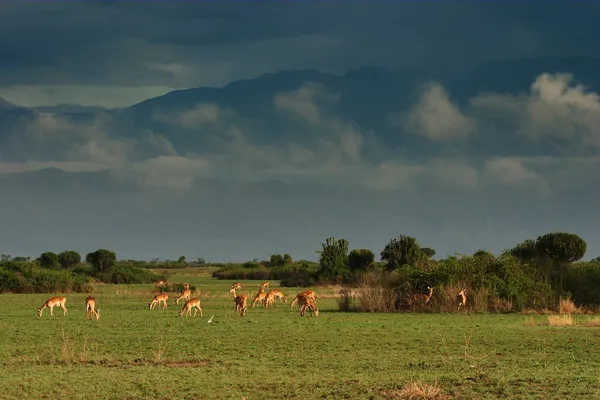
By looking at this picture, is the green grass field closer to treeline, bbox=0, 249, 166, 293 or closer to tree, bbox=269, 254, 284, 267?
treeline, bbox=0, 249, 166, 293

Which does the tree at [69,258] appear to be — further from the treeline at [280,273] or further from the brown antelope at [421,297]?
the brown antelope at [421,297]

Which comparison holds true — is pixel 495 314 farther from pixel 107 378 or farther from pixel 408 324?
pixel 107 378

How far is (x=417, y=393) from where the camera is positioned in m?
14.6

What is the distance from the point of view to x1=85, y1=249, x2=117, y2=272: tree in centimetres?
9925

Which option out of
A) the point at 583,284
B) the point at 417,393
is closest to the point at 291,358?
the point at 417,393

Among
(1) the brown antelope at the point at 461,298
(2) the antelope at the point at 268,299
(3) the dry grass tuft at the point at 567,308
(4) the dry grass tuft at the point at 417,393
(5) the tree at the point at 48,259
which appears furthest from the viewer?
(5) the tree at the point at 48,259

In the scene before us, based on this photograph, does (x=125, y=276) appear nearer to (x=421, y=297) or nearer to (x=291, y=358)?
(x=421, y=297)

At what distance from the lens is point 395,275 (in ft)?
150

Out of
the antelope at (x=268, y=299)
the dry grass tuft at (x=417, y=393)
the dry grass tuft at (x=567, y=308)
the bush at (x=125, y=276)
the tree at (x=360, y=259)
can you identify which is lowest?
the dry grass tuft at (x=417, y=393)

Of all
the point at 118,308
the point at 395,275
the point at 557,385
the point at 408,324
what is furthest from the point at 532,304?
the point at 557,385

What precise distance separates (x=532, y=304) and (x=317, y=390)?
97.7 ft

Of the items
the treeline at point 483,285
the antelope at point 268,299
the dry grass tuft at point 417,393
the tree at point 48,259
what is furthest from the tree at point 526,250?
the tree at point 48,259

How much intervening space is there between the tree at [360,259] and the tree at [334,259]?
384 centimetres

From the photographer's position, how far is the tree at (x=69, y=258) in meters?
139
